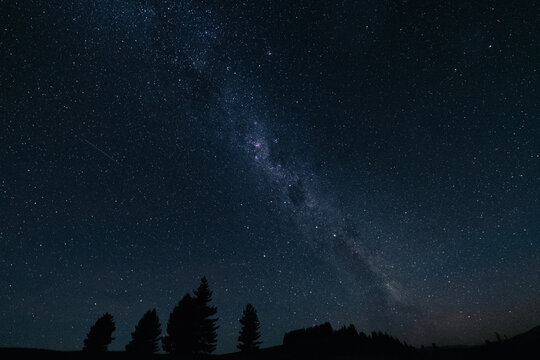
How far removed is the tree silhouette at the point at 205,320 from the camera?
1383 inches

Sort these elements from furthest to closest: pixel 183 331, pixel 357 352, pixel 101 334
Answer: pixel 101 334
pixel 183 331
pixel 357 352

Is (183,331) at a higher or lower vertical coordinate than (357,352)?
higher

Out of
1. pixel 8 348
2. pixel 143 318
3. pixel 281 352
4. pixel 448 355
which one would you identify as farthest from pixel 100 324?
pixel 448 355

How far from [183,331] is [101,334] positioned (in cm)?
1168

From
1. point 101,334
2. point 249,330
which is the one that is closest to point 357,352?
point 249,330

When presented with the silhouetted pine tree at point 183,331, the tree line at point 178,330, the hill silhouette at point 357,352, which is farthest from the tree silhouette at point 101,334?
the hill silhouette at point 357,352

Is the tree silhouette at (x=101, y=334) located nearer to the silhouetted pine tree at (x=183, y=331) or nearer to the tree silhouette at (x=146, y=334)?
the tree silhouette at (x=146, y=334)

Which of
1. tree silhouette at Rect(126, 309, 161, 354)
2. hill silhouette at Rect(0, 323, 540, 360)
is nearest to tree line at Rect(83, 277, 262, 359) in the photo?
tree silhouette at Rect(126, 309, 161, 354)

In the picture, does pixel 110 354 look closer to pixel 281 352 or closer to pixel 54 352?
pixel 54 352

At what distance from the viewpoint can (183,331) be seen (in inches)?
1352

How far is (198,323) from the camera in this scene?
116 ft

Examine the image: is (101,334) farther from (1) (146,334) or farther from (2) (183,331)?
(2) (183,331)

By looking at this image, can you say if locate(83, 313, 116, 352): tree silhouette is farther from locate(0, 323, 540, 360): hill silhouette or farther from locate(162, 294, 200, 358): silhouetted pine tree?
locate(0, 323, 540, 360): hill silhouette

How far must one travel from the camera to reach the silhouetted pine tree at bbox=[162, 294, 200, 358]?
33688 millimetres
